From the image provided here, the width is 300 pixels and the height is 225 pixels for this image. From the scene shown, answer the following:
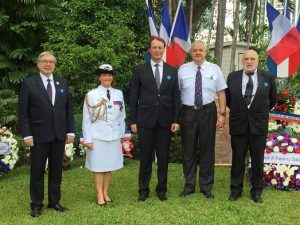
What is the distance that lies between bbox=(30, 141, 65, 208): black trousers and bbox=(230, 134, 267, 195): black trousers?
6.93 feet

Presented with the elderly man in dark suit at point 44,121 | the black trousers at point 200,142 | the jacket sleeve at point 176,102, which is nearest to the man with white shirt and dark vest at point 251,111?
the black trousers at point 200,142

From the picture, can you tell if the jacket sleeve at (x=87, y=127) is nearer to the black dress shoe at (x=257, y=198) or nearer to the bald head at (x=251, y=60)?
the bald head at (x=251, y=60)

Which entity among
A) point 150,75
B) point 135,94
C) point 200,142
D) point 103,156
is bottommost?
point 103,156

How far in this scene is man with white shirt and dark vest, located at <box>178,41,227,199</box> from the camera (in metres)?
5.41

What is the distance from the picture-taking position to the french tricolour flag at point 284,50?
23.9 ft

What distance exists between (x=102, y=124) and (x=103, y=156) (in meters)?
0.37

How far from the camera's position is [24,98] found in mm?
4777

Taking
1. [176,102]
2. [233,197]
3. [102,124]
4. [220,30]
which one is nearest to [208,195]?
[233,197]

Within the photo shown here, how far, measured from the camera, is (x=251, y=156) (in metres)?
5.49

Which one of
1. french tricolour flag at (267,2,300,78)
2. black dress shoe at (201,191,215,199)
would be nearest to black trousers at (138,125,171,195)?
black dress shoe at (201,191,215,199)

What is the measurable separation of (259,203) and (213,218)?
893 mm

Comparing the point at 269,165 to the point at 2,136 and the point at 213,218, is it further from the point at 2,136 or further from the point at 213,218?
the point at 2,136

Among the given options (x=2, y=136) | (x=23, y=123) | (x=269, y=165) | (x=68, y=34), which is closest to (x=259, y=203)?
(x=269, y=165)

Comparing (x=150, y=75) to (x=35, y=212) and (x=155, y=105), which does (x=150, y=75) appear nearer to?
(x=155, y=105)
